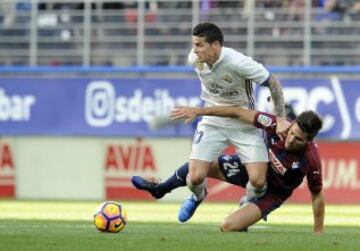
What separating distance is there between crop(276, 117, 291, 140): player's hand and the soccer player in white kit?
311 millimetres

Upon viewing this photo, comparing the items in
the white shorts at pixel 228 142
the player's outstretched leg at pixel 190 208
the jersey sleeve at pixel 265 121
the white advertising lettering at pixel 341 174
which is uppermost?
the jersey sleeve at pixel 265 121

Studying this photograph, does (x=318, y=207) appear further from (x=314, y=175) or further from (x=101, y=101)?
(x=101, y=101)

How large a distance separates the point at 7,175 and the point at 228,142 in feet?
38.0

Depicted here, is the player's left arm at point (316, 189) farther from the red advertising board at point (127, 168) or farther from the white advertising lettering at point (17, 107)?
the white advertising lettering at point (17, 107)

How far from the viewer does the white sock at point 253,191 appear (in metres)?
12.2

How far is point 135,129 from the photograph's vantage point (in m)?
24.2

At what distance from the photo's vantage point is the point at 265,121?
39.7 ft

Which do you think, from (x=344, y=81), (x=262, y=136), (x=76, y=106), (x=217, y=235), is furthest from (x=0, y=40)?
(x=217, y=235)

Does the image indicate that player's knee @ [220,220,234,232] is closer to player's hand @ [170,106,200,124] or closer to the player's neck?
player's hand @ [170,106,200,124]

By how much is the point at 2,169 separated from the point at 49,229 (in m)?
12.2

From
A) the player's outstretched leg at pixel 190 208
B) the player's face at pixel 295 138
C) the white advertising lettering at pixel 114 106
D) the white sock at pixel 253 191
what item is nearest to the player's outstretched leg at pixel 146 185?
the player's outstretched leg at pixel 190 208

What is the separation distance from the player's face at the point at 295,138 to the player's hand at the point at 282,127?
0.60 feet

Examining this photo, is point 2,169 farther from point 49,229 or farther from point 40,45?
point 49,229

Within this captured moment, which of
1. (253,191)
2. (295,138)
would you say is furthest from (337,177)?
(295,138)
